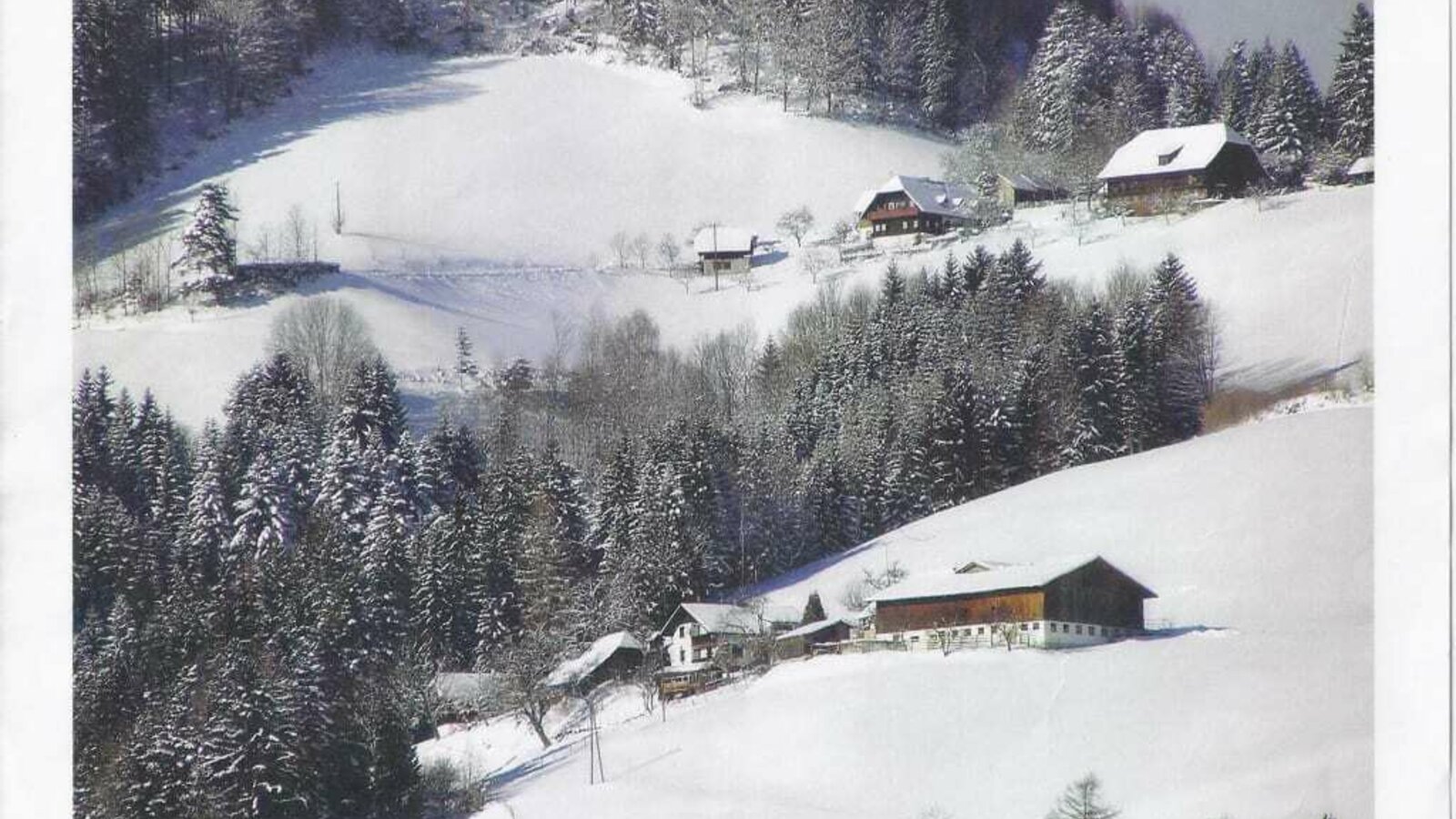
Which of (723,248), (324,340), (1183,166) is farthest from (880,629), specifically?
(1183,166)

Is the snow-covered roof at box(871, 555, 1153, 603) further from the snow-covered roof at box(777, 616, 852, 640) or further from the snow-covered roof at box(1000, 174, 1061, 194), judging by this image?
the snow-covered roof at box(1000, 174, 1061, 194)

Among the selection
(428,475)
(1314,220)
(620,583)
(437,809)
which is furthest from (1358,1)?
(437,809)

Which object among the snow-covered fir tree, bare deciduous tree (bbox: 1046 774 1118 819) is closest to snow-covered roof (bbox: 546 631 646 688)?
bare deciduous tree (bbox: 1046 774 1118 819)

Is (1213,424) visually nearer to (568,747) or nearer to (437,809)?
(568,747)

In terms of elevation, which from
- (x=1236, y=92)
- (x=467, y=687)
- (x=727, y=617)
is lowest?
(x=467, y=687)

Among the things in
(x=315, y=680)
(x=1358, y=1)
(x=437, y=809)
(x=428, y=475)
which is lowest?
(x=437, y=809)

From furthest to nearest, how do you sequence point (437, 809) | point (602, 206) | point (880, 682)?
point (602, 206), point (880, 682), point (437, 809)

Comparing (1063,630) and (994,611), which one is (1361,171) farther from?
(994,611)

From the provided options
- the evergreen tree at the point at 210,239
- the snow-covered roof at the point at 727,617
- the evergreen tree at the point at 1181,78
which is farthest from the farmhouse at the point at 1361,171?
the evergreen tree at the point at 210,239
